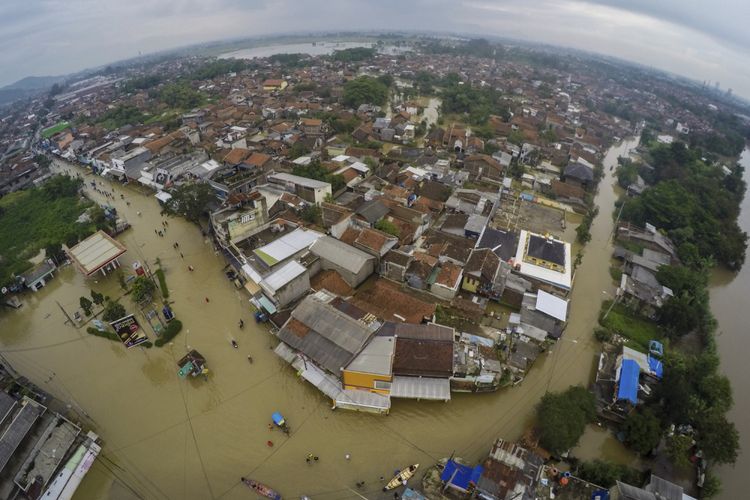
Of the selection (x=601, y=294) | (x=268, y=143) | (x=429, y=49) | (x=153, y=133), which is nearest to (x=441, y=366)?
(x=601, y=294)

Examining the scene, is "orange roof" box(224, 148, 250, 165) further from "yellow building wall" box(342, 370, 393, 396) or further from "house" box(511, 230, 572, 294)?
"house" box(511, 230, 572, 294)

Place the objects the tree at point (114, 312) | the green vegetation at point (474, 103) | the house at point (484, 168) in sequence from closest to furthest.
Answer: the tree at point (114, 312) < the house at point (484, 168) < the green vegetation at point (474, 103)

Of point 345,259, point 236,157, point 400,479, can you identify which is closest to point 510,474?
point 400,479

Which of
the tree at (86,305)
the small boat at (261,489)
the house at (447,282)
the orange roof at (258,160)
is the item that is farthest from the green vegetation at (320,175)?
the small boat at (261,489)

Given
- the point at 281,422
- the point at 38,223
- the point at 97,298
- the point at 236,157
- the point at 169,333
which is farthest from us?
the point at 236,157

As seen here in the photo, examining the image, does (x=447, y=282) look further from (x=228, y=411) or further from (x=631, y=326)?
(x=228, y=411)

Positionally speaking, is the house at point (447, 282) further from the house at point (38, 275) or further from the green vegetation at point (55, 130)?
the green vegetation at point (55, 130)
